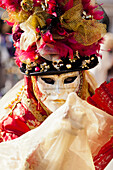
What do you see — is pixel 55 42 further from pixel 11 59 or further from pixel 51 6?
pixel 11 59

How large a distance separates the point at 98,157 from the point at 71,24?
0.56m

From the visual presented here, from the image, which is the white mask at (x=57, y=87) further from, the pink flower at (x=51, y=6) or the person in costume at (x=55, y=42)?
the pink flower at (x=51, y=6)

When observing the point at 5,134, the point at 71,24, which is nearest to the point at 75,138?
the point at 71,24

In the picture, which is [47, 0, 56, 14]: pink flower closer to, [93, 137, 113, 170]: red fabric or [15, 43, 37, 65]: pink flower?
[15, 43, 37, 65]: pink flower

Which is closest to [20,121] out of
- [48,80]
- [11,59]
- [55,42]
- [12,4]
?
[48,80]

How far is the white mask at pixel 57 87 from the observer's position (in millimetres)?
1286

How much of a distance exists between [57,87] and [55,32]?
256 millimetres

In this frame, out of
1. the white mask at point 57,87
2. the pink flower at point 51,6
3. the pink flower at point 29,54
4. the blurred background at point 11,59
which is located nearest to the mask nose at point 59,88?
the white mask at point 57,87

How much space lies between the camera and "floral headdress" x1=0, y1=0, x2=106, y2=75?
1181mm

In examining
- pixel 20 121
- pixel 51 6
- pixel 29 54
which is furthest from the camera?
pixel 20 121

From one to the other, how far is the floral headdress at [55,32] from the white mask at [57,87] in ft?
0.16

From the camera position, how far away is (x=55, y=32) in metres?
1.19

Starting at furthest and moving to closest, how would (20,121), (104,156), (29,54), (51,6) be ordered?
(20,121)
(29,54)
(51,6)
(104,156)

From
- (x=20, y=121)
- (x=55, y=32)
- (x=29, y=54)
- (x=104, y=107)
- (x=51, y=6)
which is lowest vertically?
(x=20, y=121)
